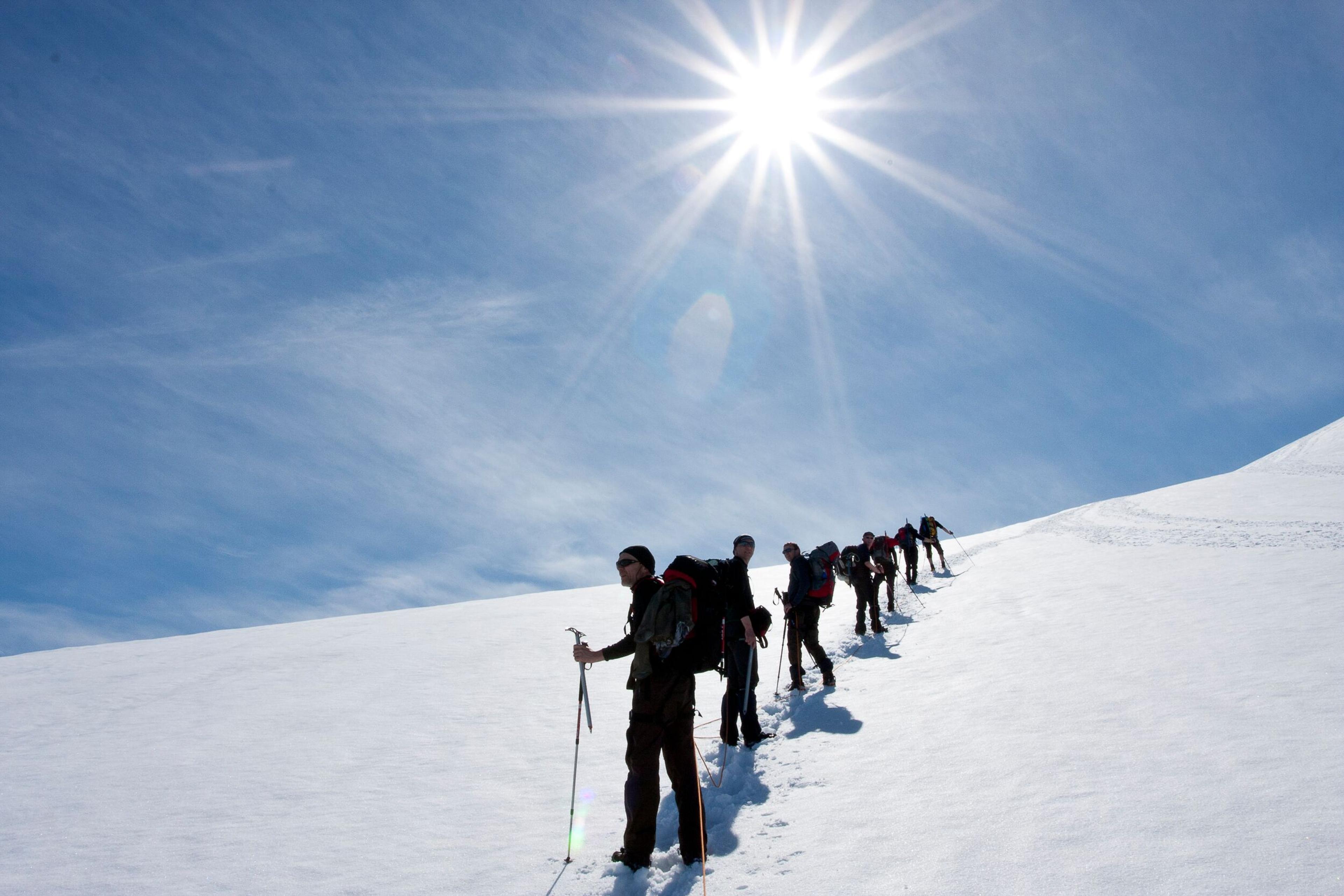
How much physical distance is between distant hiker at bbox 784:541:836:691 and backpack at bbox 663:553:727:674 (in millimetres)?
3879

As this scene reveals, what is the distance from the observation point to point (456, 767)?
6.84m

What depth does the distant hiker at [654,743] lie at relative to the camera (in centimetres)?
448

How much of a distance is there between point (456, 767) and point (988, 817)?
198 inches

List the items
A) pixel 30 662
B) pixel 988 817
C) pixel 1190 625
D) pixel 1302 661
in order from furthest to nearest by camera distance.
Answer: pixel 30 662
pixel 1190 625
pixel 1302 661
pixel 988 817

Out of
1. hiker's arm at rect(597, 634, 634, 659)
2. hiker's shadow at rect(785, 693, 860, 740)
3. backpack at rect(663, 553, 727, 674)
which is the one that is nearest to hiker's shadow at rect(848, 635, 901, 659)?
hiker's shadow at rect(785, 693, 860, 740)

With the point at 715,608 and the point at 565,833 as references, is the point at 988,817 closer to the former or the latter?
the point at 715,608

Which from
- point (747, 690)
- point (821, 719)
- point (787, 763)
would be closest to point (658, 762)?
point (787, 763)

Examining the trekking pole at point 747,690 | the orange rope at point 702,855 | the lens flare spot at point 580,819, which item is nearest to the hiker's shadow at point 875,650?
the trekking pole at point 747,690

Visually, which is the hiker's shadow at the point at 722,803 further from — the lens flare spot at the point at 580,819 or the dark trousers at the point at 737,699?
the lens flare spot at the point at 580,819

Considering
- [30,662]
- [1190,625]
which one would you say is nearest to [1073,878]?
[1190,625]

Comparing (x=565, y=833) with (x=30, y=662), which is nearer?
(x=565, y=833)

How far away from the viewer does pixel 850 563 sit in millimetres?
11789

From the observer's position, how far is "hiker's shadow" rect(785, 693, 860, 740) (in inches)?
281

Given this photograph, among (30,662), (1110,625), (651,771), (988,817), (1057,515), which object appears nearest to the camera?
(988,817)
